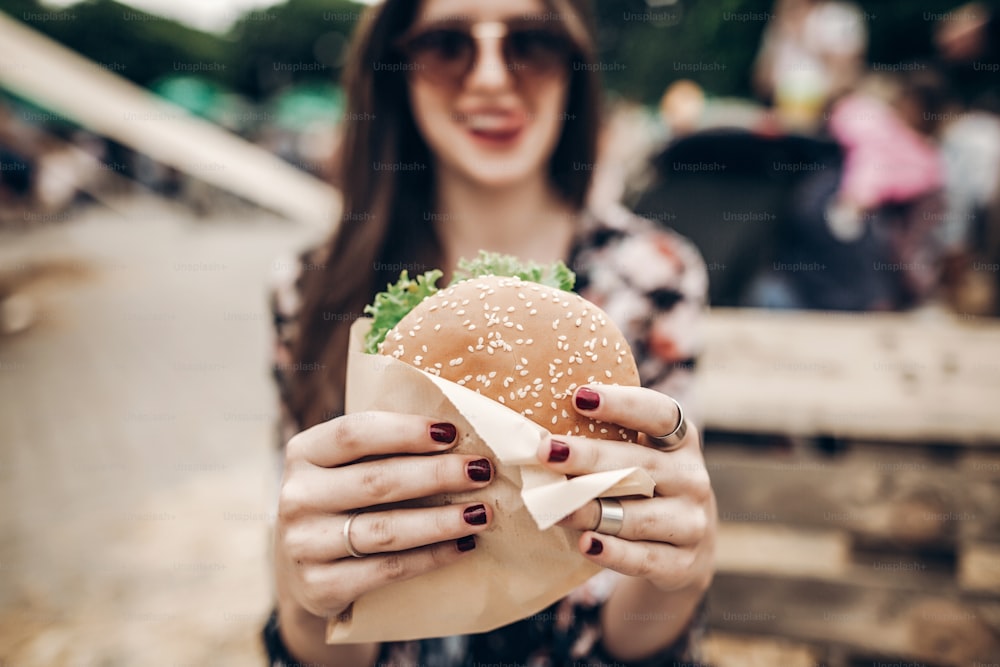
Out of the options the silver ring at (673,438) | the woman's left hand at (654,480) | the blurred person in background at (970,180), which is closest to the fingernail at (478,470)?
the woman's left hand at (654,480)

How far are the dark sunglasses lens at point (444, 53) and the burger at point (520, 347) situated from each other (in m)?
1.07

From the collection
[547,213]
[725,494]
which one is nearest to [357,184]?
[547,213]

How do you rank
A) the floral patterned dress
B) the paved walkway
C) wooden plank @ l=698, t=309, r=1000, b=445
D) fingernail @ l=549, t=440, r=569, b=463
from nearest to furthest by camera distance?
fingernail @ l=549, t=440, r=569, b=463 → the floral patterned dress → wooden plank @ l=698, t=309, r=1000, b=445 → the paved walkway

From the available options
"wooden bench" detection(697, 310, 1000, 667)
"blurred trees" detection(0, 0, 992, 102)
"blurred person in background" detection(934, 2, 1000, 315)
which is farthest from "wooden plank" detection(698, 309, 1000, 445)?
"blurred person in background" detection(934, 2, 1000, 315)

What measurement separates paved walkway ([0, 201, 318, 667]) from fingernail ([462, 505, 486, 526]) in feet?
5.58

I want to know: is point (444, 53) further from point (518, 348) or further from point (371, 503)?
point (371, 503)

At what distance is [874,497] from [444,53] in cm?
304

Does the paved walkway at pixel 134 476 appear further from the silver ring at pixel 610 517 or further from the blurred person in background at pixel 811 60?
the blurred person in background at pixel 811 60

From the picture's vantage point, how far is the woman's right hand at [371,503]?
1.17 metres

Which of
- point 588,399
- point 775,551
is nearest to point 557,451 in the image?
point 588,399

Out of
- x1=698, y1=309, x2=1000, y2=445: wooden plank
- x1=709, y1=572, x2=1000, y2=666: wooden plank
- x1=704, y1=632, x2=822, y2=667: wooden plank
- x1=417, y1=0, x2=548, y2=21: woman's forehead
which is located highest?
x1=417, y1=0, x2=548, y2=21: woman's forehead

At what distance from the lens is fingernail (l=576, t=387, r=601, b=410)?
1.20 meters

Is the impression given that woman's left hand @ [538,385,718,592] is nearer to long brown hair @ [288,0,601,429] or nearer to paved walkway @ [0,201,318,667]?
long brown hair @ [288,0,601,429]

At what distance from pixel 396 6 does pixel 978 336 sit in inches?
136
